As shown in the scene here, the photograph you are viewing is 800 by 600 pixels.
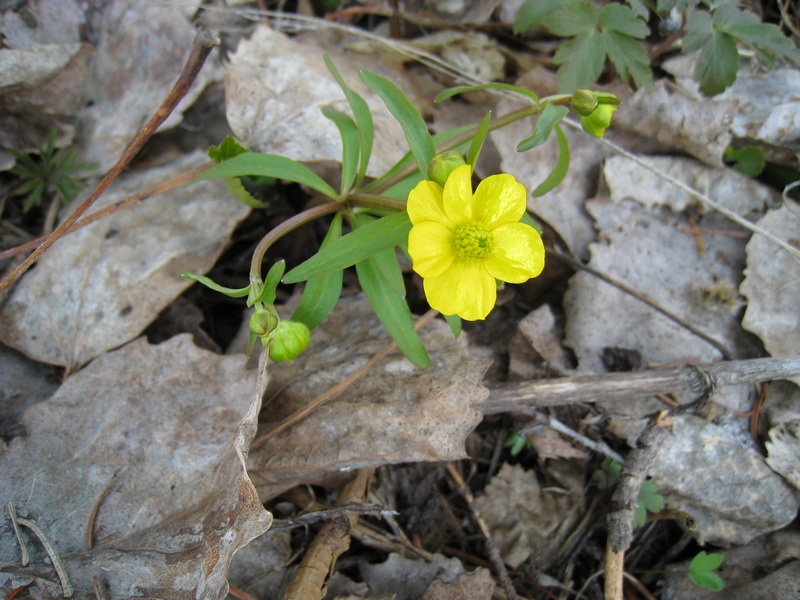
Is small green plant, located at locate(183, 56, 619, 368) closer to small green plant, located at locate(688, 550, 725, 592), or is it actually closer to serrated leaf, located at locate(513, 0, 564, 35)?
serrated leaf, located at locate(513, 0, 564, 35)

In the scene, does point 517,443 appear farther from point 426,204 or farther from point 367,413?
point 426,204

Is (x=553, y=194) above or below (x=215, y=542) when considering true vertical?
above

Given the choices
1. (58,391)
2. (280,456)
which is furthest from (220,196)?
(280,456)

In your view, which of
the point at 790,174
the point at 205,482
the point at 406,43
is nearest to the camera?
the point at 205,482

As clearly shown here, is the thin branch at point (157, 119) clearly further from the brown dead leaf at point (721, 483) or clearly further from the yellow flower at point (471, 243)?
the brown dead leaf at point (721, 483)

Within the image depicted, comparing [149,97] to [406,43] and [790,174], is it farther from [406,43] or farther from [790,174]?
[790,174]

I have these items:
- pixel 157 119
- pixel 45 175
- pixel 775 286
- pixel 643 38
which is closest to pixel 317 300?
pixel 157 119

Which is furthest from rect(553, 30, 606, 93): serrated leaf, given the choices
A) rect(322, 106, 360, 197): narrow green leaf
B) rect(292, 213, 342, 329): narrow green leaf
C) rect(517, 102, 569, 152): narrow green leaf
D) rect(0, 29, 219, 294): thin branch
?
rect(0, 29, 219, 294): thin branch

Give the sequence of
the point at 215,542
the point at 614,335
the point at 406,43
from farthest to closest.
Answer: the point at 406,43, the point at 614,335, the point at 215,542
